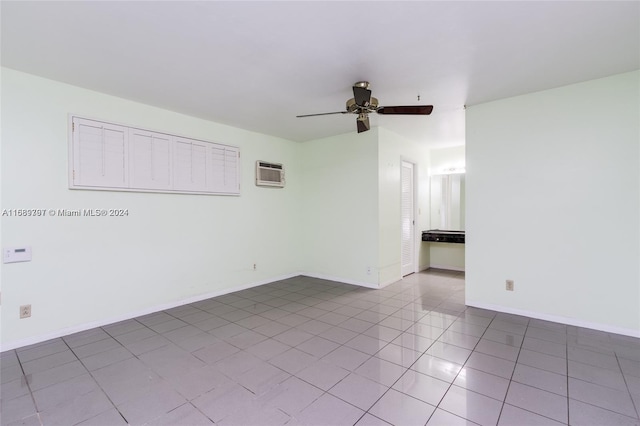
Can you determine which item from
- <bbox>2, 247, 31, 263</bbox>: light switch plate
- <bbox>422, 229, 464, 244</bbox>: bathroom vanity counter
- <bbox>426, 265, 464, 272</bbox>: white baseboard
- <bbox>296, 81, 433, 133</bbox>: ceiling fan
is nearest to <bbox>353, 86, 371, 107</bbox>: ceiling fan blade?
<bbox>296, 81, 433, 133</bbox>: ceiling fan

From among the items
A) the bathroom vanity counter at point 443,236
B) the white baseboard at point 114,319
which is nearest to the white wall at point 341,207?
the white baseboard at point 114,319

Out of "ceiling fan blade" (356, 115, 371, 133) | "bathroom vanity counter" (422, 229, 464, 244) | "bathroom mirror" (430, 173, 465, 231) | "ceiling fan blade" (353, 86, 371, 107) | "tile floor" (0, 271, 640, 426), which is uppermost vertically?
"ceiling fan blade" (353, 86, 371, 107)

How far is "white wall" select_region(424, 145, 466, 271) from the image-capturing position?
224 inches

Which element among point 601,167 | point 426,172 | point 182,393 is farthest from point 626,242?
point 182,393

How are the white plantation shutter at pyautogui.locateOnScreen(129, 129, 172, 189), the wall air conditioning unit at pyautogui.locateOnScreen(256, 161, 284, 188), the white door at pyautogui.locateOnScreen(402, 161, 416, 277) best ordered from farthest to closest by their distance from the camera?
1. the white door at pyautogui.locateOnScreen(402, 161, 416, 277)
2. the wall air conditioning unit at pyautogui.locateOnScreen(256, 161, 284, 188)
3. the white plantation shutter at pyautogui.locateOnScreen(129, 129, 172, 189)

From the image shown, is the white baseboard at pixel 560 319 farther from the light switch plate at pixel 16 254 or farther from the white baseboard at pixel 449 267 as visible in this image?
the light switch plate at pixel 16 254

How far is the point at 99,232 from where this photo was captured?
10.3 ft

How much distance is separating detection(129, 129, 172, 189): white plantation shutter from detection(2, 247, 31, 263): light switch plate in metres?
1.08

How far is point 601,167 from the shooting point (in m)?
2.89

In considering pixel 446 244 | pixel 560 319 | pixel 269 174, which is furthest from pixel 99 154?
pixel 446 244

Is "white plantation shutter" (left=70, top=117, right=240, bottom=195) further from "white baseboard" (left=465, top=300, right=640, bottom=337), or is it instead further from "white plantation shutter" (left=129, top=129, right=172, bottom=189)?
"white baseboard" (left=465, top=300, right=640, bottom=337)

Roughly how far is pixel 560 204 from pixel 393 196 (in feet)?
7.25

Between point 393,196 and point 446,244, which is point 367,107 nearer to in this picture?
point 393,196

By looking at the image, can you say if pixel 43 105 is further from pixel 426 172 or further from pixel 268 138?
pixel 426 172
